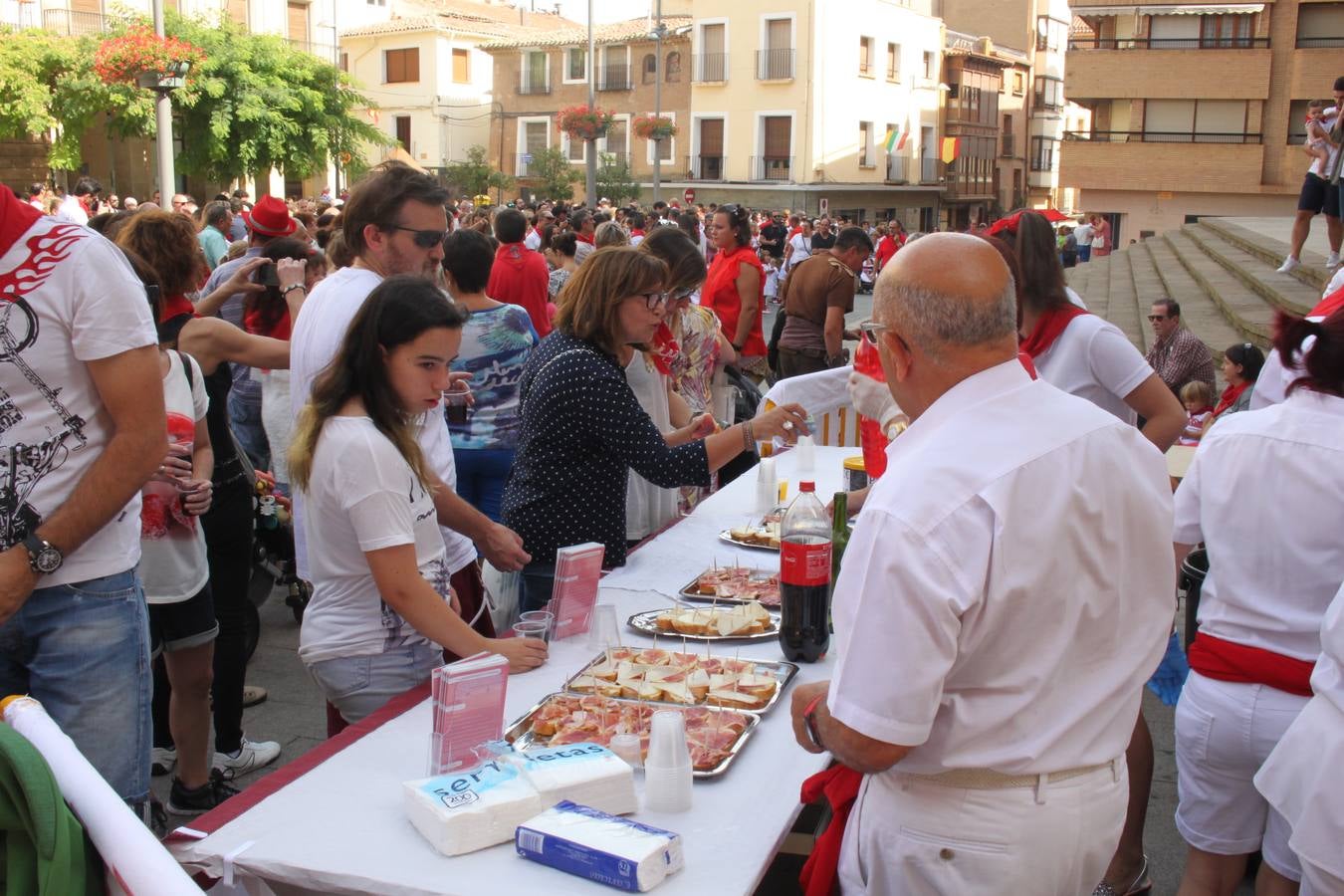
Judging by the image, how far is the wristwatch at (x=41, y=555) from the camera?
6.98 feet

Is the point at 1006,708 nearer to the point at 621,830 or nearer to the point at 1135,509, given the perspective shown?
the point at 1135,509

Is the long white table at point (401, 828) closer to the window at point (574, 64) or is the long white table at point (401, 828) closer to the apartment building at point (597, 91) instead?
the apartment building at point (597, 91)

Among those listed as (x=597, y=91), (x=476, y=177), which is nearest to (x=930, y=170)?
(x=597, y=91)

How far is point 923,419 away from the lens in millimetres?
1769

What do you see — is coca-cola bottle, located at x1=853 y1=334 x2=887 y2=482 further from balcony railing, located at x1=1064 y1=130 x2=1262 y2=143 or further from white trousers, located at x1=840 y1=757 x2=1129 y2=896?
balcony railing, located at x1=1064 y1=130 x2=1262 y2=143

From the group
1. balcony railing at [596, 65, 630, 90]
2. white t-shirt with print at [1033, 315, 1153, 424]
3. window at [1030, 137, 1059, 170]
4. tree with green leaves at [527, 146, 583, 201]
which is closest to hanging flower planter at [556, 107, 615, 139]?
tree with green leaves at [527, 146, 583, 201]

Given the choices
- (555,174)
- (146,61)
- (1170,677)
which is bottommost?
(1170,677)

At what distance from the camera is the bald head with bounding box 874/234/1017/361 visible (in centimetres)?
174

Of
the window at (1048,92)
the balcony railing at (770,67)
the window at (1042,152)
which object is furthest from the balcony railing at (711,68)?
the window at (1048,92)

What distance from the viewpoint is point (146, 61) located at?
41.2 ft

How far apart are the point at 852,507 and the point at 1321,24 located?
32543 millimetres

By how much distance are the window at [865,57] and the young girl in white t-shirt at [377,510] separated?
39724 millimetres

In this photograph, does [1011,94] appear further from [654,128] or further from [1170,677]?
[1170,677]

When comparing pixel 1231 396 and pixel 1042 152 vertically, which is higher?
Answer: pixel 1042 152
